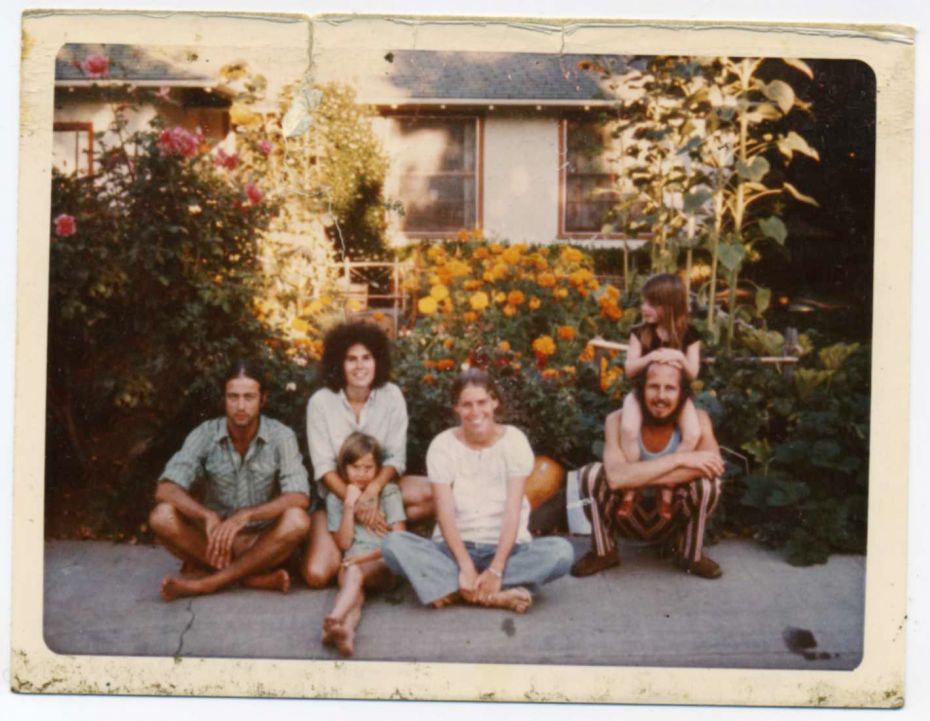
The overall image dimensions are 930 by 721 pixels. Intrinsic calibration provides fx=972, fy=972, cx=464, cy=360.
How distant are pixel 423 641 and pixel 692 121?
209 cm

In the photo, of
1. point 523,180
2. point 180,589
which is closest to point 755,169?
point 523,180

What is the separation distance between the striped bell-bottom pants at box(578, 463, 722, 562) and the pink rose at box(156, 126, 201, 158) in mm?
1826

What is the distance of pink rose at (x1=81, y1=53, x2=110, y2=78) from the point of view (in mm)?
3402

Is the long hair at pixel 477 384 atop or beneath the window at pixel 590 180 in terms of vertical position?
beneath

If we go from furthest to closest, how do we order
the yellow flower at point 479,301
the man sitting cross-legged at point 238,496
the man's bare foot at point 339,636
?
the yellow flower at point 479,301, the man sitting cross-legged at point 238,496, the man's bare foot at point 339,636

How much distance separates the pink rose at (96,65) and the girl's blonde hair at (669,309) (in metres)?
2.07

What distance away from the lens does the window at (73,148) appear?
3410mm

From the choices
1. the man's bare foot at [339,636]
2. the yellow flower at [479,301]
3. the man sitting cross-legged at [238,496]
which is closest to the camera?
the man's bare foot at [339,636]

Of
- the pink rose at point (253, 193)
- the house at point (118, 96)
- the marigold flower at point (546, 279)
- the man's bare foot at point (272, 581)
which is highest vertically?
the house at point (118, 96)

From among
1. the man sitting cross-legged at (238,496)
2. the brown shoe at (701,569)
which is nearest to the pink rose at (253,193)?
the man sitting cross-legged at (238,496)

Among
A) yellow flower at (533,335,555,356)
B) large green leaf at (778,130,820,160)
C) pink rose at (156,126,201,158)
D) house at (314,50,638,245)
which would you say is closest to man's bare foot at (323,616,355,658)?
yellow flower at (533,335,555,356)

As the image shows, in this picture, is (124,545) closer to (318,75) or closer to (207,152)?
(207,152)

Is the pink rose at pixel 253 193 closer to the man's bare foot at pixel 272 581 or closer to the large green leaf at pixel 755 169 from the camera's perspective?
the man's bare foot at pixel 272 581

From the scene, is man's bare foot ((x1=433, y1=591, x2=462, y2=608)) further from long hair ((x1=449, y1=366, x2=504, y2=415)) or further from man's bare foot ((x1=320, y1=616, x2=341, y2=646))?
long hair ((x1=449, y1=366, x2=504, y2=415))
